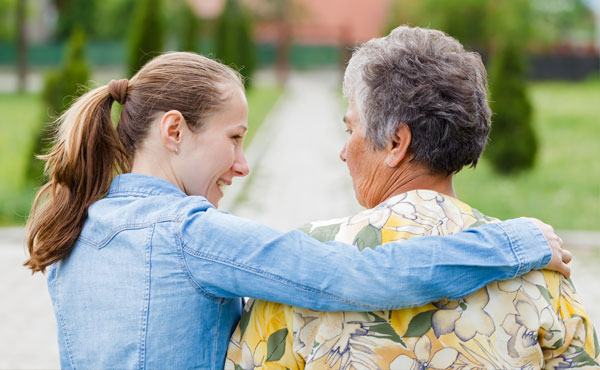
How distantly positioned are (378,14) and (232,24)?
25931 millimetres

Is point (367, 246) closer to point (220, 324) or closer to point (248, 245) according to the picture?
point (248, 245)

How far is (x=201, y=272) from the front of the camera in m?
1.75

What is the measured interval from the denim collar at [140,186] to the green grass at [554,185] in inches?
294

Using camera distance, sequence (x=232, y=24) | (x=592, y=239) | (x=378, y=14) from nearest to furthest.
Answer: (x=592, y=239)
(x=232, y=24)
(x=378, y=14)

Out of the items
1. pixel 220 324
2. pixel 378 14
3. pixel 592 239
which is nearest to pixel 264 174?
pixel 592 239

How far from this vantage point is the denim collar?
1.95 metres

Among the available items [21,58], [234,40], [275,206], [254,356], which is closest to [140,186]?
[254,356]

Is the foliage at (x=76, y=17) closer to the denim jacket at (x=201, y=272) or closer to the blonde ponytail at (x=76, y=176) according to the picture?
the blonde ponytail at (x=76, y=176)

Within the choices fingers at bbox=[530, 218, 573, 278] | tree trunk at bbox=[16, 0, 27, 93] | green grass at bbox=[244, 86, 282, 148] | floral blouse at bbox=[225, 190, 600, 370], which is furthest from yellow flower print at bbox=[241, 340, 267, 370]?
tree trunk at bbox=[16, 0, 27, 93]

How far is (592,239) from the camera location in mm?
8219

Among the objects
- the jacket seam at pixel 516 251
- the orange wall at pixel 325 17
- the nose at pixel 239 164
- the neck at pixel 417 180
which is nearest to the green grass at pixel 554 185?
the nose at pixel 239 164

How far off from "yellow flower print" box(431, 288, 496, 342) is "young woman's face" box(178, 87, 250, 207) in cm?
73

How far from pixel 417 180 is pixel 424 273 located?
301 mm

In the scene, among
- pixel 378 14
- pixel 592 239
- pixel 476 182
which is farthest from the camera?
pixel 378 14
